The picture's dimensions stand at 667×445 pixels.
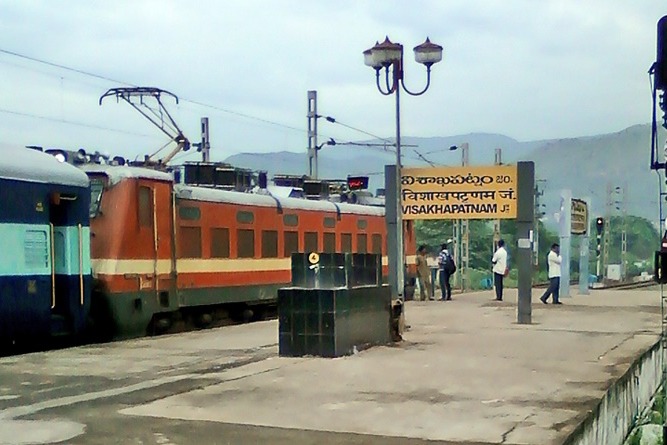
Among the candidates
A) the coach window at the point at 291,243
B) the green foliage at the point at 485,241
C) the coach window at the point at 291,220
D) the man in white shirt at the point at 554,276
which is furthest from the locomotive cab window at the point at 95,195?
the green foliage at the point at 485,241

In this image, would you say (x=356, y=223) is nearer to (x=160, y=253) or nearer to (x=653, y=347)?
(x=160, y=253)

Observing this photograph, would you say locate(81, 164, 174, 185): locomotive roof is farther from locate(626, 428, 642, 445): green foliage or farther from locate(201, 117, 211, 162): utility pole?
locate(201, 117, 211, 162): utility pole

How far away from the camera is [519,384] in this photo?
34.7ft

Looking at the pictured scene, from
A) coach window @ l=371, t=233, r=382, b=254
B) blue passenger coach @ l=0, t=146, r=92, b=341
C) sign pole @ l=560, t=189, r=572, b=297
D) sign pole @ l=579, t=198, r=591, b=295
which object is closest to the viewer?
blue passenger coach @ l=0, t=146, r=92, b=341

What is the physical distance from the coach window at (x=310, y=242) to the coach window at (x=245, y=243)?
8.11 feet

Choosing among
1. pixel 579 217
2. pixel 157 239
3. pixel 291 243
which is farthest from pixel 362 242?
pixel 157 239

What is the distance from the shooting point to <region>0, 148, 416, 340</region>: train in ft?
45.5

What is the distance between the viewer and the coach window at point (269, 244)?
2134 centimetres

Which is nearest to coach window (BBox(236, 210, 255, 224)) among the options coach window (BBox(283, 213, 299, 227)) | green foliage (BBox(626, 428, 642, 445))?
coach window (BBox(283, 213, 299, 227))

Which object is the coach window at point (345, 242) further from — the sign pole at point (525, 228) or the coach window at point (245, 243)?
the sign pole at point (525, 228)

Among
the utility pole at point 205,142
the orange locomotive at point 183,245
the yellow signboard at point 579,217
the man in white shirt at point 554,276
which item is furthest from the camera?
the utility pole at point 205,142

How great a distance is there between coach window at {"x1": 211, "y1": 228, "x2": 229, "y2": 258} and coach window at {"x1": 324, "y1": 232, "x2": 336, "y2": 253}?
4.70m

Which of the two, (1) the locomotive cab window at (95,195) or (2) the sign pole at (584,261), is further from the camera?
(2) the sign pole at (584,261)

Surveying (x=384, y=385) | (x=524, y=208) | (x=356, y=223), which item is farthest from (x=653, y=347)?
(x=356, y=223)
